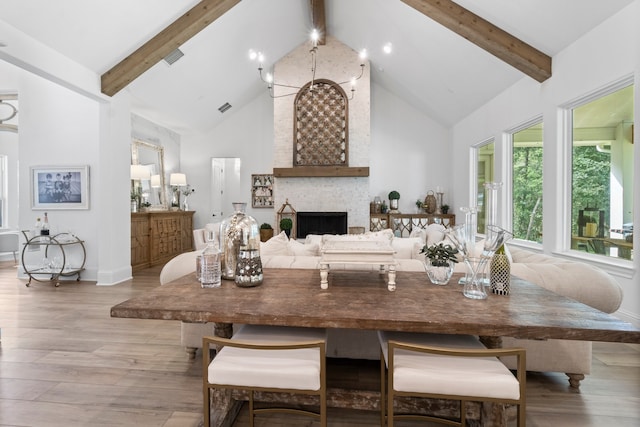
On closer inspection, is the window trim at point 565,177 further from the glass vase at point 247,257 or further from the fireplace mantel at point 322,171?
the glass vase at point 247,257

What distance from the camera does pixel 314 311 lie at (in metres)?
1.20

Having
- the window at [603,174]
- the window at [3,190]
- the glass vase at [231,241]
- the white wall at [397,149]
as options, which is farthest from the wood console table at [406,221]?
the window at [3,190]

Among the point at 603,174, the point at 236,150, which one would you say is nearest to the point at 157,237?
the point at 236,150

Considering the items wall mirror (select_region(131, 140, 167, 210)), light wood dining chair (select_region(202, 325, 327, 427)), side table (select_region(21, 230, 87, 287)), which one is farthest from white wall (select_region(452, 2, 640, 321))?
side table (select_region(21, 230, 87, 287))

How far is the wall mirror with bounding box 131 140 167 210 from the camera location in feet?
20.1

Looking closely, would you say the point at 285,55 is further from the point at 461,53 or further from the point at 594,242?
the point at 594,242

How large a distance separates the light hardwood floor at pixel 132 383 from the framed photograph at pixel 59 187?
2096 mm

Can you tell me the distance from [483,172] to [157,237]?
6108mm

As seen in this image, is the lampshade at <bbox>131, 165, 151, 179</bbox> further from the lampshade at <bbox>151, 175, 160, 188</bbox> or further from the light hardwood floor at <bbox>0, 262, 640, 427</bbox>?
the light hardwood floor at <bbox>0, 262, 640, 427</bbox>

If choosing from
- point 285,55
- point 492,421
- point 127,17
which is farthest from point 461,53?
point 492,421

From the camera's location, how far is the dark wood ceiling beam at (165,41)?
4.04 meters

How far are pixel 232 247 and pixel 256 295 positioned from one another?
0.34 m

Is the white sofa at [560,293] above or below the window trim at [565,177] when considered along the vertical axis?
below

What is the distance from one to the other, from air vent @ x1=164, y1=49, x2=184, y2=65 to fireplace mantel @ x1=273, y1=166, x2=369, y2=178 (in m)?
2.55
